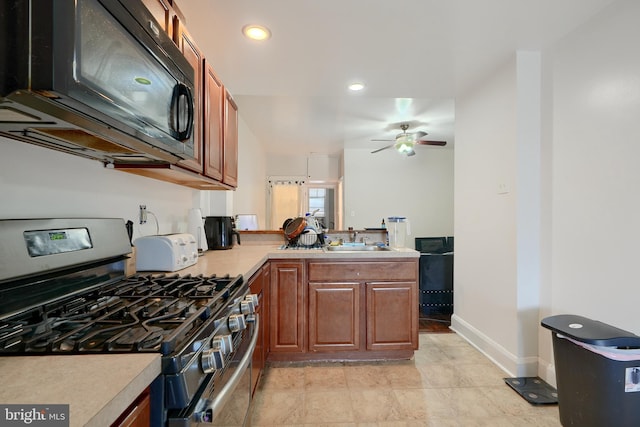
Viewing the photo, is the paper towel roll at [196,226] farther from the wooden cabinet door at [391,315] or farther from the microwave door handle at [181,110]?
the wooden cabinet door at [391,315]

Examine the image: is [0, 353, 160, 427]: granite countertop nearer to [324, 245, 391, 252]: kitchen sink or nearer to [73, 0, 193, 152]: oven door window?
[73, 0, 193, 152]: oven door window

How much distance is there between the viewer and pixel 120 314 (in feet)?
2.83

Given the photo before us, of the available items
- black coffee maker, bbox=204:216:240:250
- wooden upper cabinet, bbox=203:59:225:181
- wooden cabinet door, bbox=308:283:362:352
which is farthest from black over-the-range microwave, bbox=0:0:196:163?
wooden cabinet door, bbox=308:283:362:352

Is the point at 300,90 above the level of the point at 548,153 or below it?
above

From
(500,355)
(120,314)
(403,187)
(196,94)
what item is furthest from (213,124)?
(403,187)

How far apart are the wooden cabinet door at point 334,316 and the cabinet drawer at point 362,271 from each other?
0.06 meters

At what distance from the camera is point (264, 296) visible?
2.03m

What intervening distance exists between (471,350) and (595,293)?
3.74 feet

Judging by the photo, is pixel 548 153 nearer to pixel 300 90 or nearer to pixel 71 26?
pixel 300 90

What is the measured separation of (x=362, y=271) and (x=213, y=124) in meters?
1.53

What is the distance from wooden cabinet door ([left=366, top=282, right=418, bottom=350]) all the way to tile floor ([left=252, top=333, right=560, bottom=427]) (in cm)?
18

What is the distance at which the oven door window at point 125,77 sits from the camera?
67 centimetres

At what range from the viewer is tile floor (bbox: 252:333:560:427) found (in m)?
1.64

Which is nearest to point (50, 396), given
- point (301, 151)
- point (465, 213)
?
point (465, 213)
